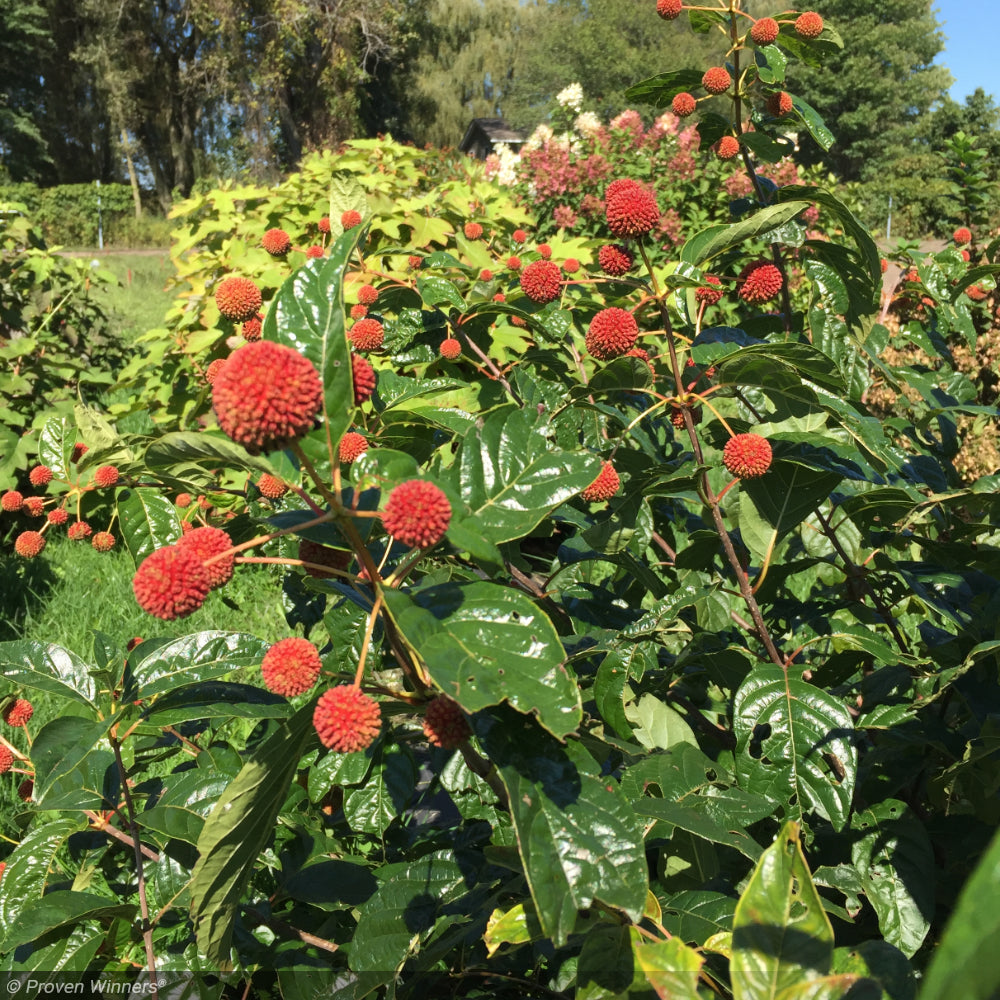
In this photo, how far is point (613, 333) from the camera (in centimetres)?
154

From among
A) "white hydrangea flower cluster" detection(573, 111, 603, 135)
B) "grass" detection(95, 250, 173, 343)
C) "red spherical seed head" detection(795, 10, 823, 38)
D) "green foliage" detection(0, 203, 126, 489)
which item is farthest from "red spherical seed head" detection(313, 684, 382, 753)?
"white hydrangea flower cluster" detection(573, 111, 603, 135)

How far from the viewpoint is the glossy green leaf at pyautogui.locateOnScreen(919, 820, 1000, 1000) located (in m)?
0.28

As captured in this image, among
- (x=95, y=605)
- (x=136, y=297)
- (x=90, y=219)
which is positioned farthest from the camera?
(x=90, y=219)

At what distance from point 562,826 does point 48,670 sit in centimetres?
105

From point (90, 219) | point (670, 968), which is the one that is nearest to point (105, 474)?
point (670, 968)

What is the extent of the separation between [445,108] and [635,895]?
46.9m

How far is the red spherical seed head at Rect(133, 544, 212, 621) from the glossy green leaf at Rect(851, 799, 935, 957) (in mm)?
1112

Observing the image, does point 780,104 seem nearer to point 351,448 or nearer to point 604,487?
point 604,487

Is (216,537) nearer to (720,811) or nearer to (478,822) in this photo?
(720,811)

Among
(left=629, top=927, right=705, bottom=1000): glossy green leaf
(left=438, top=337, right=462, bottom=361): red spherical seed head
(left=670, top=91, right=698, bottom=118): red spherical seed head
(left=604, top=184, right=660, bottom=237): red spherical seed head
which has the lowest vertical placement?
(left=629, top=927, right=705, bottom=1000): glossy green leaf

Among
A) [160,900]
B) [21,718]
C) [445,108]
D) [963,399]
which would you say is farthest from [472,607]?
[445,108]

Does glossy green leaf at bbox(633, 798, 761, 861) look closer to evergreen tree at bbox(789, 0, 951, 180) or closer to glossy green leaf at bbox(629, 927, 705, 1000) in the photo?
glossy green leaf at bbox(629, 927, 705, 1000)

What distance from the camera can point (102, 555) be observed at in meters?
5.11

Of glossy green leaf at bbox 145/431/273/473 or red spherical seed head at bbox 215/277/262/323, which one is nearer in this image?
glossy green leaf at bbox 145/431/273/473
